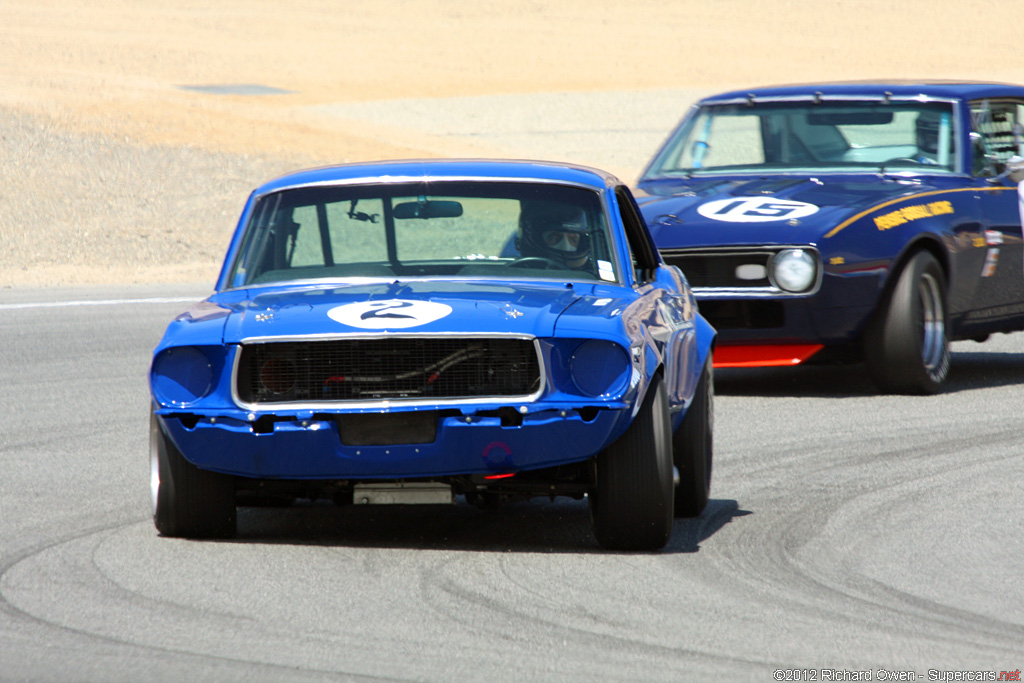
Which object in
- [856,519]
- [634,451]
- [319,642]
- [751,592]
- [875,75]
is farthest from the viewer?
[875,75]

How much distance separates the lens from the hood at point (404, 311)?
5121 millimetres

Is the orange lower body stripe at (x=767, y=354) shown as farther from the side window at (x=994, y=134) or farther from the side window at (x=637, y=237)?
the side window at (x=637, y=237)

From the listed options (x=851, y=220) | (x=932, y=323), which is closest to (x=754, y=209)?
(x=851, y=220)

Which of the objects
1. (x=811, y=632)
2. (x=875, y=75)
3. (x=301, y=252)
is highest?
(x=301, y=252)

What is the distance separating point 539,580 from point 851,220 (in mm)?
4625

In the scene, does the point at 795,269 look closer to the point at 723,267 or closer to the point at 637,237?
the point at 723,267

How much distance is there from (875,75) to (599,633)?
202 ft

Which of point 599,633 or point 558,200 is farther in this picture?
point 558,200

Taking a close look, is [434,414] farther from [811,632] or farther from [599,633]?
[811,632]

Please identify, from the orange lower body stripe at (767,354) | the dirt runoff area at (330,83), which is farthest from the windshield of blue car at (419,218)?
the dirt runoff area at (330,83)

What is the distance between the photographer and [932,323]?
31.3ft

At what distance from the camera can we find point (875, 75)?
63375 mm

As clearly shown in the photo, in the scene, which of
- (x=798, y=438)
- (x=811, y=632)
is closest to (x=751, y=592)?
(x=811, y=632)

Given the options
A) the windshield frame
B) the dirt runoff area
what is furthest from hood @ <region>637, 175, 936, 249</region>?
A: the dirt runoff area
